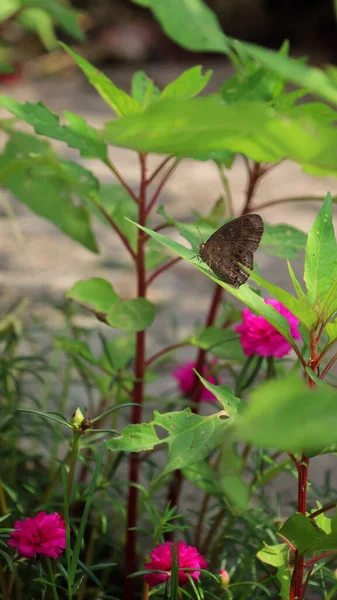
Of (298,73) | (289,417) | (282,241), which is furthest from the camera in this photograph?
(282,241)

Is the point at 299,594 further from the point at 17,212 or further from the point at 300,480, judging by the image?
the point at 17,212

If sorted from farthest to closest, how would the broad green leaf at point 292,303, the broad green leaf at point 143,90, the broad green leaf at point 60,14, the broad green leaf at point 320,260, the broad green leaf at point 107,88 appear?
the broad green leaf at point 60,14
the broad green leaf at point 143,90
the broad green leaf at point 107,88
the broad green leaf at point 320,260
the broad green leaf at point 292,303

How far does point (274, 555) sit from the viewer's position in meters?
0.81

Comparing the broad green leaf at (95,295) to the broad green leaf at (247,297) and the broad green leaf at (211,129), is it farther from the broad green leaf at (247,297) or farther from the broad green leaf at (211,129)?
the broad green leaf at (211,129)

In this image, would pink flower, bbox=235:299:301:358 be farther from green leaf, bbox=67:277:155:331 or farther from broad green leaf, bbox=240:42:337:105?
broad green leaf, bbox=240:42:337:105

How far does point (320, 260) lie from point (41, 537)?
42 centimetres

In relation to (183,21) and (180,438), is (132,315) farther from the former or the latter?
(183,21)

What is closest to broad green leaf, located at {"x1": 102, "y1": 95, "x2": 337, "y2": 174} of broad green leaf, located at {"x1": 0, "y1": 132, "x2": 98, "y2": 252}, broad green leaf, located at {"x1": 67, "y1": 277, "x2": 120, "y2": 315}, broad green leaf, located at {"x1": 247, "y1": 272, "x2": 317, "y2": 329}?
broad green leaf, located at {"x1": 247, "y1": 272, "x2": 317, "y2": 329}

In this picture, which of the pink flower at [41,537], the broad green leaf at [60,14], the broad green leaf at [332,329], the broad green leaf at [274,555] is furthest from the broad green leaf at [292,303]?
the broad green leaf at [60,14]

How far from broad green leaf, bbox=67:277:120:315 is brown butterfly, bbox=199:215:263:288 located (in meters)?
0.15

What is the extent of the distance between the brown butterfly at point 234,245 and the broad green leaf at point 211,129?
453 mm

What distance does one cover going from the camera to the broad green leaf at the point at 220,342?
1055 mm

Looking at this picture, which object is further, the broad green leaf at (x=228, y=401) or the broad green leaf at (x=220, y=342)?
the broad green leaf at (x=220, y=342)

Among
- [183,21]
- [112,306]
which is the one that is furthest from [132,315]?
[183,21]
